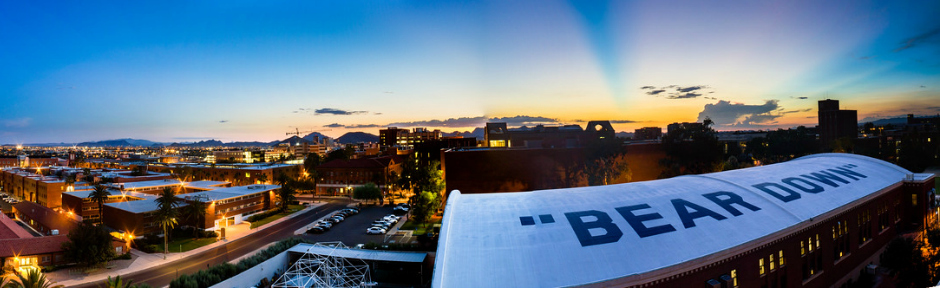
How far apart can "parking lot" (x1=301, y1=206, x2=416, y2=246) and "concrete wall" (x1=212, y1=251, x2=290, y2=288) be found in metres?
10.3

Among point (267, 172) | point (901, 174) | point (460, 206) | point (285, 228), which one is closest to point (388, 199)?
point (285, 228)

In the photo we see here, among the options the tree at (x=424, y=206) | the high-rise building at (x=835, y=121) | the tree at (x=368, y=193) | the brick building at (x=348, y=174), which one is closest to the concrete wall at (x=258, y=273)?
the tree at (x=424, y=206)

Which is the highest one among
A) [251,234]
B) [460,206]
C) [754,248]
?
[460,206]

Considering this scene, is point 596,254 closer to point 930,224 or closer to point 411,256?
point 411,256

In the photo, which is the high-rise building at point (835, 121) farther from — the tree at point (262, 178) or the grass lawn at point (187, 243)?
the grass lawn at point (187, 243)

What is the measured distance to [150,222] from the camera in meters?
48.2

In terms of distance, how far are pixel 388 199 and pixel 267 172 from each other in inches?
1413

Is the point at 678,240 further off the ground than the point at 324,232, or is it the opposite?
the point at 678,240

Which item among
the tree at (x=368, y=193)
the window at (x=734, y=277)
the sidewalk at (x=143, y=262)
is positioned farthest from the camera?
the tree at (x=368, y=193)

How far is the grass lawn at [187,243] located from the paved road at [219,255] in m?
3.24

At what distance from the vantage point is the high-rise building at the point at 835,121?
126188 millimetres

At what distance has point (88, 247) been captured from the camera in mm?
35188

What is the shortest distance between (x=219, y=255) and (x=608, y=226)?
39.4 metres

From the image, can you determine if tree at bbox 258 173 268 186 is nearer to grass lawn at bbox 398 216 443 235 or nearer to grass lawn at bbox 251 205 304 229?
grass lawn at bbox 251 205 304 229
